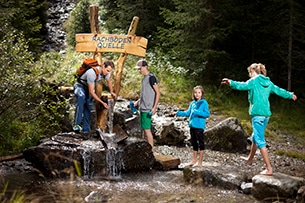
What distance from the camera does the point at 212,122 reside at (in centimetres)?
1220

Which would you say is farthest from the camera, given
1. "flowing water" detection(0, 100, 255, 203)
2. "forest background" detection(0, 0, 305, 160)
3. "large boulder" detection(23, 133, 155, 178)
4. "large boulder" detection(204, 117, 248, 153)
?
"forest background" detection(0, 0, 305, 160)

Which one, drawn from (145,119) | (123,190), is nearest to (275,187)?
(123,190)

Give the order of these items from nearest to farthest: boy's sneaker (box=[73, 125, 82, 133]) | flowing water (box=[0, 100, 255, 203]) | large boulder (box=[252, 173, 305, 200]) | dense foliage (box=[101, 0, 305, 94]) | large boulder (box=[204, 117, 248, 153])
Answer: flowing water (box=[0, 100, 255, 203]), large boulder (box=[252, 173, 305, 200]), boy's sneaker (box=[73, 125, 82, 133]), large boulder (box=[204, 117, 248, 153]), dense foliage (box=[101, 0, 305, 94])

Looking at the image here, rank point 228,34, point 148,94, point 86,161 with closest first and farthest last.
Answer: point 86,161 → point 148,94 → point 228,34

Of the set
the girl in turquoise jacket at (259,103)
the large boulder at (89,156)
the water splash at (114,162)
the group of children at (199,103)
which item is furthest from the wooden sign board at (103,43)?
the girl in turquoise jacket at (259,103)

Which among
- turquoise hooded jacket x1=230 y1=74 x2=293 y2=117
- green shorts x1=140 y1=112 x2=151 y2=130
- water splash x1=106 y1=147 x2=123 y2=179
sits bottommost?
water splash x1=106 y1=147 x2=123 y2=179

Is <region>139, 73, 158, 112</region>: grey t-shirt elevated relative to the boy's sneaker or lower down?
elevated

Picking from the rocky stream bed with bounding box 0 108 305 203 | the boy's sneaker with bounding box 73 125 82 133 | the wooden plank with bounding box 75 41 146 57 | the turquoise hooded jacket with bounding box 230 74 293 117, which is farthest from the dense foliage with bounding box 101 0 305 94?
the turquoise hooded jacket with bounding box 230 74 293 117

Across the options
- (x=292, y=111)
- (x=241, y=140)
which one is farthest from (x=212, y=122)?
(x=292, y=111)

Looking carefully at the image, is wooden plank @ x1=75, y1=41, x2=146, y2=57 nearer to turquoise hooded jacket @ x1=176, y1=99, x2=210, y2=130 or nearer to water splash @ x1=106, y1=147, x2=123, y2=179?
turquoise hooded jacket @ x1=176, y1=99, x2=210, y2=130

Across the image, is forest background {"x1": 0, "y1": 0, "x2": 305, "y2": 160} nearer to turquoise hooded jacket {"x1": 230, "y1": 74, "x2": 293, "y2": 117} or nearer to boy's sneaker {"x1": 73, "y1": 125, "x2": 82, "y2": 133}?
boy's sneaker {"x1": 73, "y1": 125, "x2": 82, "y2": 133}

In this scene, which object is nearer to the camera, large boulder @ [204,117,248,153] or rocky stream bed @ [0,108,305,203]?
rocky stream bed @ [0,108,305,203]

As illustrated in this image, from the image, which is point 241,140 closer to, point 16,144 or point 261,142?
point 261,142

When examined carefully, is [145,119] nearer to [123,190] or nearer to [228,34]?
[123,190]
